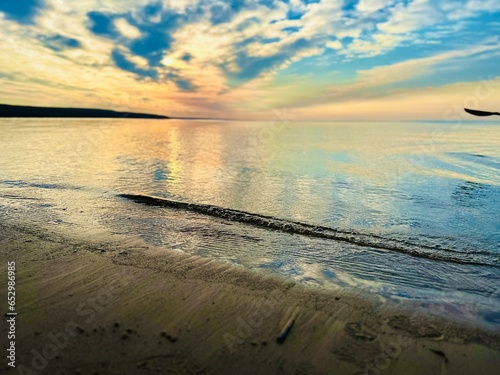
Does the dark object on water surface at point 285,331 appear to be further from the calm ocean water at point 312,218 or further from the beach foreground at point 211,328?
the calm ocean water at point 312,218

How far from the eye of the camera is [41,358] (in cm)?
480

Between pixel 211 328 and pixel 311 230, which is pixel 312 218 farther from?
pixel 211 328

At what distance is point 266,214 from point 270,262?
17.8 ft

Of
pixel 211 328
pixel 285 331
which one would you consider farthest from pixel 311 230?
pixel 211 328

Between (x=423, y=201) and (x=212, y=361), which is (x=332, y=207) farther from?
(x=212, y=361)

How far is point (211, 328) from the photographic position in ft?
18.6

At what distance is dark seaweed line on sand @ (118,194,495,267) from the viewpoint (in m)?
10.5

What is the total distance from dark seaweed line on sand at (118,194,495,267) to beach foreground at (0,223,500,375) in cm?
447

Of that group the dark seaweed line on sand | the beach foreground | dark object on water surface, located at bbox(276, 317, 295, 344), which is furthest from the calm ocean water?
dark object on water surface, located at bbox(276, 317, 295, 344)

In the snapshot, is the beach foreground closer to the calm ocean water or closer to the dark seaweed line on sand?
the calm ocean water

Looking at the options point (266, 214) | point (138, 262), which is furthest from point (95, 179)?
point (138, 262)

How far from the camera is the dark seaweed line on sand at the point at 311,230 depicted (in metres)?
10.5

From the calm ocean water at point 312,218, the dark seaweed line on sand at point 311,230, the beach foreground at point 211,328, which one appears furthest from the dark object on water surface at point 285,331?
the dark seaweed line on sand at point 311,230

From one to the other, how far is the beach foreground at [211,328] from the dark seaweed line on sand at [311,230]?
447cm
